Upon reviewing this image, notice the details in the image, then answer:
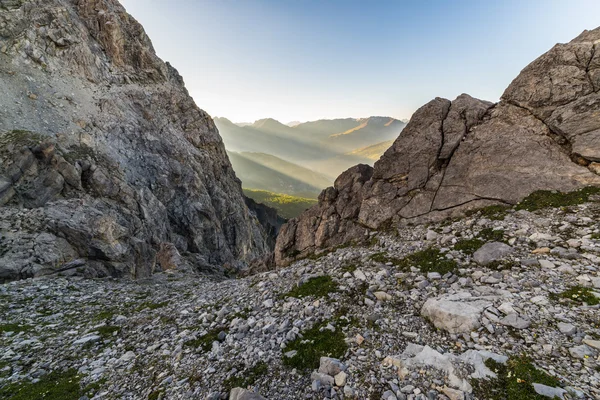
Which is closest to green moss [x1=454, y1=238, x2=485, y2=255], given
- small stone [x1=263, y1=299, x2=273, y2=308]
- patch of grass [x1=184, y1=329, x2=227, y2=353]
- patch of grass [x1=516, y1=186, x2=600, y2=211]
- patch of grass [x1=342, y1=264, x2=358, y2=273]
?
patch of grass [x1=516, y1=186, x2=600, y2=211]

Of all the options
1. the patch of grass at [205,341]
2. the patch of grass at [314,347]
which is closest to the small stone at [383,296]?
the patch of grass at [314,347]

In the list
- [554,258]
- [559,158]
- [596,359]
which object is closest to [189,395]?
[596,359]

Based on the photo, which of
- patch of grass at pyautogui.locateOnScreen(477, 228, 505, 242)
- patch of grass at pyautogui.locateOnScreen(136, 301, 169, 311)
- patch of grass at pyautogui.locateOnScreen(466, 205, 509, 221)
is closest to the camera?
patch of grass at pyautogui.locateOnScreen(477, 228, 505, 242)

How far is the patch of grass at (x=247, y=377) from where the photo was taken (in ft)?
30.1

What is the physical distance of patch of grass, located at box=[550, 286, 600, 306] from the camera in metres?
8.66

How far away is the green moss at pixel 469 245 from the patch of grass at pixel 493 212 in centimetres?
232

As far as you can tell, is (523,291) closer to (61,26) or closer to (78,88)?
(78,88)

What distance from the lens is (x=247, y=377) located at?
30.9ft

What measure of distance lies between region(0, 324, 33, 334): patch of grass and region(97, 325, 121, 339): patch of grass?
15.2ft

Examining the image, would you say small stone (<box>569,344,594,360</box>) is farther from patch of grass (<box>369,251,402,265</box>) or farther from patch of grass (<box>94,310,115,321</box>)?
patch of grass (<box>94,310,115,321</box>)

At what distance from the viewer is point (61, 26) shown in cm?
4966

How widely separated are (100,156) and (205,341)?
4474 centimetres

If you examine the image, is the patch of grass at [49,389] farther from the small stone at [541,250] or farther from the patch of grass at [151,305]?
the small stone at [541,250]

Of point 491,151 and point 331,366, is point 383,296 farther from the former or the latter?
point 491,151
